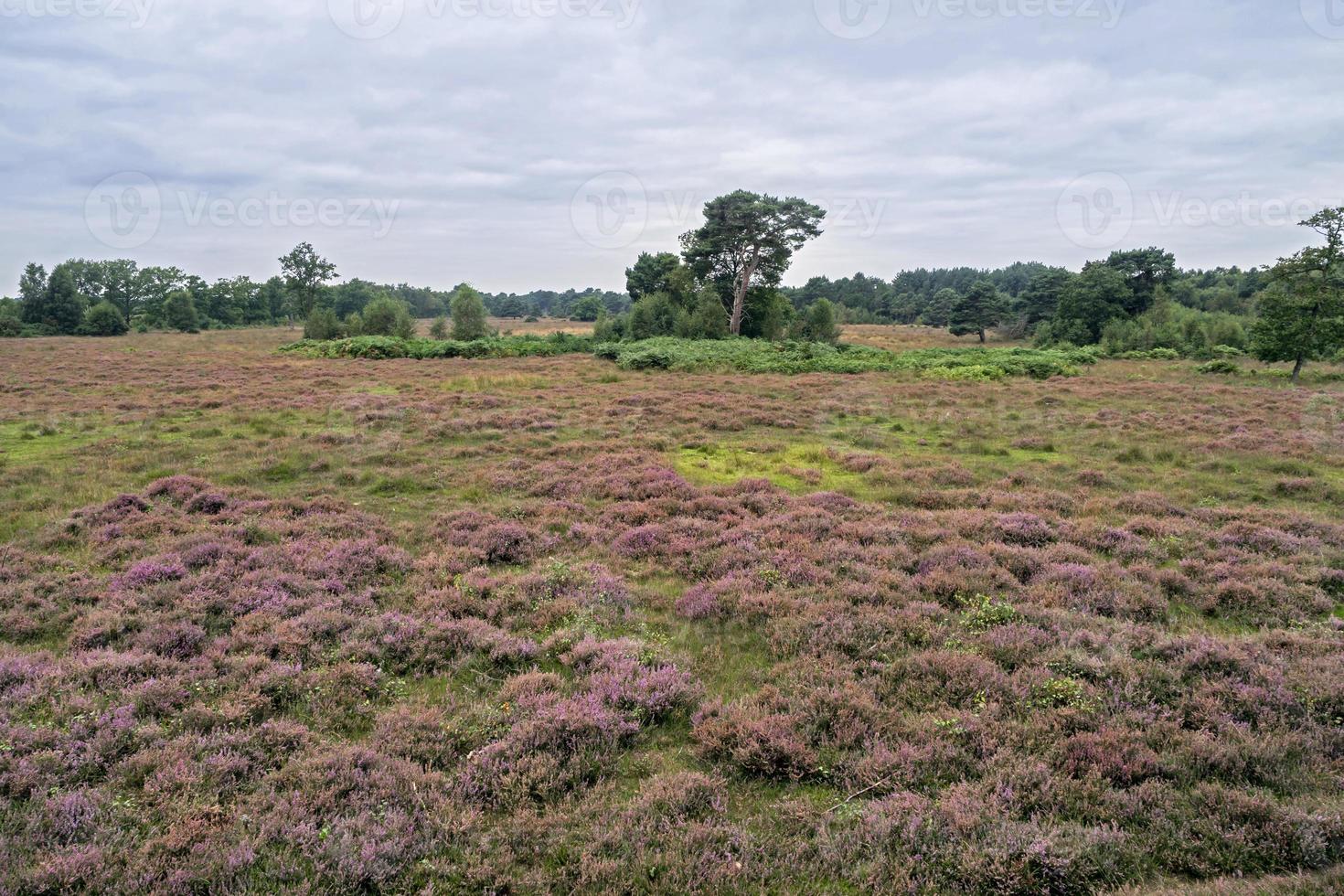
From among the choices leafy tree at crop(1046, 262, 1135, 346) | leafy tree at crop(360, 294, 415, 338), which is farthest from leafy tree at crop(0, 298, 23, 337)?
leafy tree at crop(1046, 262, 1135, 346)

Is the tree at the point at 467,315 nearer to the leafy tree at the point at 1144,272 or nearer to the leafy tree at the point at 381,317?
the leafy tree at the point at 381,317

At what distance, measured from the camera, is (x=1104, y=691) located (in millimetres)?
6414

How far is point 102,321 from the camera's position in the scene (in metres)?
83.9

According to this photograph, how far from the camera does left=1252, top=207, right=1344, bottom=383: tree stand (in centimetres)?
3272

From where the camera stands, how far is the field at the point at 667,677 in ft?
14.8

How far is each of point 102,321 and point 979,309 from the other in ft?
394

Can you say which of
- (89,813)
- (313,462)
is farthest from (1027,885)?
(313,462)

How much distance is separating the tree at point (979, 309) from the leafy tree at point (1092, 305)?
14686 mm

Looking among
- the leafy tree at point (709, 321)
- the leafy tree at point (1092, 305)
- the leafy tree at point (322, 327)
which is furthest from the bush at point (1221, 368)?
the leafy tree at point (322, 327)

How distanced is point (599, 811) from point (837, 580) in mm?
5423

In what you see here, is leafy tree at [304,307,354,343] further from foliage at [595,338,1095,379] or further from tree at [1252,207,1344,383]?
tree at [1252,207,1344,383]

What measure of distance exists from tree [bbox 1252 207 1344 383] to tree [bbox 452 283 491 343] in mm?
61054

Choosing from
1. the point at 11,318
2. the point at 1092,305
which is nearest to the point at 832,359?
the point at 1092,305

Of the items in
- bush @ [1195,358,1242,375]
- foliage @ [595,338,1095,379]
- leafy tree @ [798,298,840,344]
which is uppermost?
leafy tree @ [798,298,840,344]
